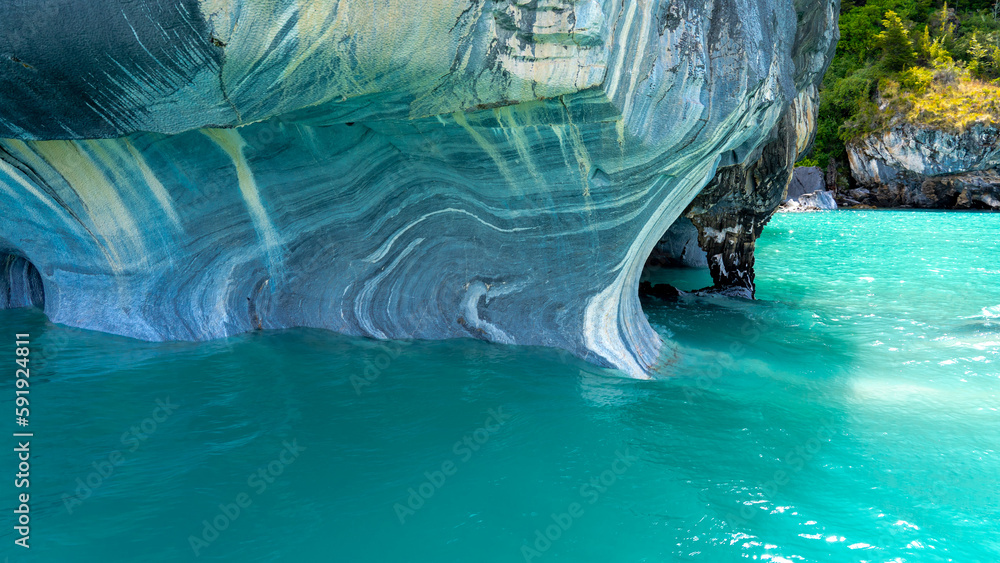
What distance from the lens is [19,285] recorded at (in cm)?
685

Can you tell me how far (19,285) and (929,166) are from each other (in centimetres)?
3098

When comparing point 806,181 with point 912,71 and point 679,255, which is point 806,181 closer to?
point 912,71

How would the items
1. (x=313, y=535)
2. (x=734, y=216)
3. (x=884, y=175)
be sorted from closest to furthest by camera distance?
(x=313, y=535) → (x=734, y=216) → (x=884, y=175)

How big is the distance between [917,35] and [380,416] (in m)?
34.9

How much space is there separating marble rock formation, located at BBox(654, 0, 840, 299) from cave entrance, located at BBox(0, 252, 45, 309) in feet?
26.7

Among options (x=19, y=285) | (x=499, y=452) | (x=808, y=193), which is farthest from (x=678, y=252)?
(x=808, y=193)

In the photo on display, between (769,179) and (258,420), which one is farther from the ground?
(769,179)

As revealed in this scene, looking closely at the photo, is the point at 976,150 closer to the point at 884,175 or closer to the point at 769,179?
the point at 884,175

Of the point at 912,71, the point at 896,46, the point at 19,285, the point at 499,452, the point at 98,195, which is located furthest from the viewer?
the point at 896,46

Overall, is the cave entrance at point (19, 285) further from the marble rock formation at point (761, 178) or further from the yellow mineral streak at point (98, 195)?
the marble rock formation at point (761, 178)

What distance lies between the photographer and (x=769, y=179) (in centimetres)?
833

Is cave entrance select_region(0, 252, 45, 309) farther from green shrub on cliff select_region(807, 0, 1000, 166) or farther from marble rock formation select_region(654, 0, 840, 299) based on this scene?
green shrub on cliff select_region(807, 0, 1000, 166)

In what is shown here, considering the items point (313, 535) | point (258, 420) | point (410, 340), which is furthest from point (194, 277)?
point (313, 535)

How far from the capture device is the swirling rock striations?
3.12m
